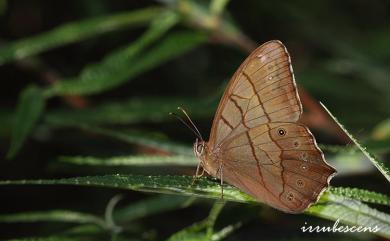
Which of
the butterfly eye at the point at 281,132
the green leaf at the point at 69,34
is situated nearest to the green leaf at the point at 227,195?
the butterfly eye at the point at 281,132

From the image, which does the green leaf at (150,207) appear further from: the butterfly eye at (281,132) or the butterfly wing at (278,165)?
the butterfly eye at (281,132)

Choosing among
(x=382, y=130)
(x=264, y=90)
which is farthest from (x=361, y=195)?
(x=382, y=130)

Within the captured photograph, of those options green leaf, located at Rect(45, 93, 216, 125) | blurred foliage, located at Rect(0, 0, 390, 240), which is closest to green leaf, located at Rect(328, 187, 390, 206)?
blurred foliage, located at Rect(0, 0, 390, 240)

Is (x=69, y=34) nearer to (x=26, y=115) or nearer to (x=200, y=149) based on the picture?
(x=26, y=115)

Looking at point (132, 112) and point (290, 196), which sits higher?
point (132, 112)

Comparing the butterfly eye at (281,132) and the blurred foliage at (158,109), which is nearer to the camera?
the butterfly eye at (281,132)

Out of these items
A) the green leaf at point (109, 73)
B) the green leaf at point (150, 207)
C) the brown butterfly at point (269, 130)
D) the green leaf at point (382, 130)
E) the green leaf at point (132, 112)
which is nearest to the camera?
the brown butterfly at point (269, 130)

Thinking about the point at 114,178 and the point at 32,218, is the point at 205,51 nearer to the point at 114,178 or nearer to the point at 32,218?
the point at 32,218
